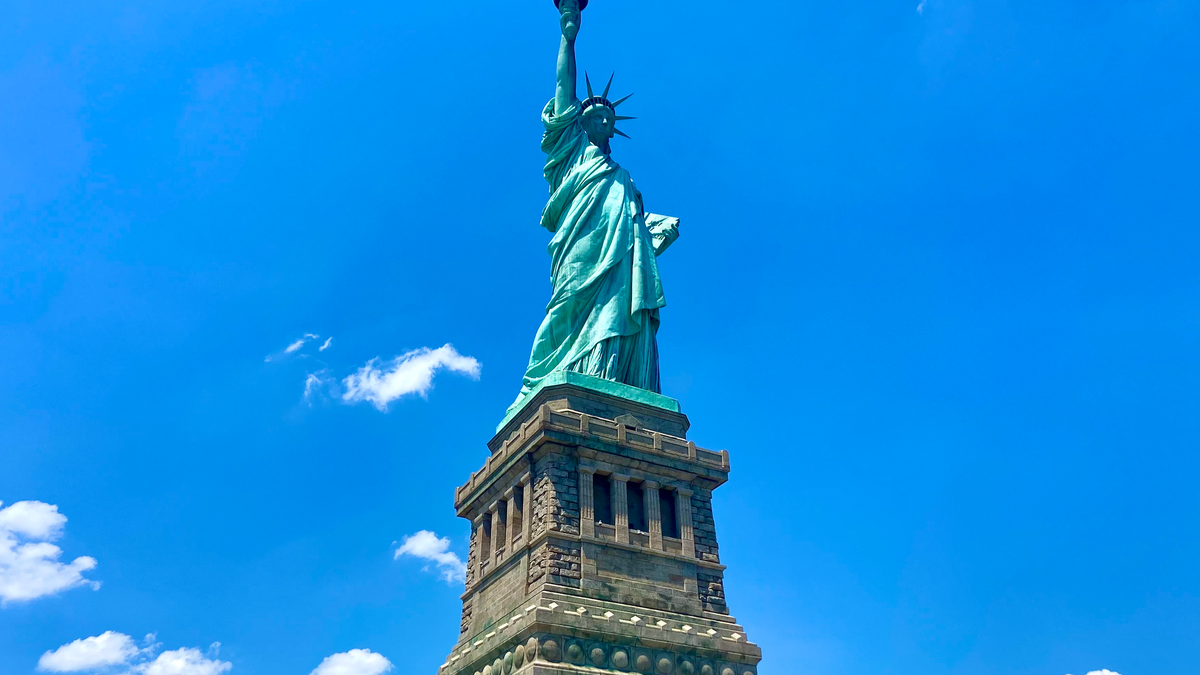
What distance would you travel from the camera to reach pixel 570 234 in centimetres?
3572

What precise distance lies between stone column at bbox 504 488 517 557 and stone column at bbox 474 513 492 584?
4.17ft

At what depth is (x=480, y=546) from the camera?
104ft

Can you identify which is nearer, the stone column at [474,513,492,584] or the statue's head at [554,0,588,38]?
the stone column at [474,513,492,584]

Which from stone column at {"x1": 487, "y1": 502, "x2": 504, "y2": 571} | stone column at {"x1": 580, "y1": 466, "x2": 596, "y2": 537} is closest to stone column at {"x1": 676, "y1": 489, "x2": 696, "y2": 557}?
stone column at {"x1": 580, "y1": 466, "x2": 596, "y2": 537}

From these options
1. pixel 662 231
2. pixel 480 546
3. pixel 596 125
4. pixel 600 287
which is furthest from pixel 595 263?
pixel 480 546

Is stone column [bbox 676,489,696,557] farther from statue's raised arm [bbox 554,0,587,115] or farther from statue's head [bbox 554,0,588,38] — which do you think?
statue's head [bbox 554,0,588,38]

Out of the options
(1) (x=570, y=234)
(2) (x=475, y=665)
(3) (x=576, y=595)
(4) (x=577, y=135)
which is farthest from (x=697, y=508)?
(4) (x=577, y=135)

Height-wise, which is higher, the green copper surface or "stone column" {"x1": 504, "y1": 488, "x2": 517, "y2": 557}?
the green copper surface

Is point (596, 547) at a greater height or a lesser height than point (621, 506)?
lesser

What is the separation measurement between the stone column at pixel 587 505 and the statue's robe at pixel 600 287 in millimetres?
4382

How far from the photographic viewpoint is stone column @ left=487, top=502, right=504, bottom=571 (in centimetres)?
2995

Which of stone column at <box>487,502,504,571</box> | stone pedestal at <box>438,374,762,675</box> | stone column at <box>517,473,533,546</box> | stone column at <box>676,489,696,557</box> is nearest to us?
stone pedestal at <box>438,374,762,675</box>

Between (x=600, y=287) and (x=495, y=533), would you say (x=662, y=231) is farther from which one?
(x=495, y=533)

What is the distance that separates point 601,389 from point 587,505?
4509 millimetres
